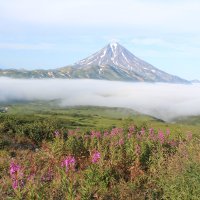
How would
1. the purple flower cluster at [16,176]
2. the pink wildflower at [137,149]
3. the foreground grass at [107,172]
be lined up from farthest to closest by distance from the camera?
the pink wildflower at [137,149]
the foreground grass at [107,172]
the purple flower cluster at [16,176]

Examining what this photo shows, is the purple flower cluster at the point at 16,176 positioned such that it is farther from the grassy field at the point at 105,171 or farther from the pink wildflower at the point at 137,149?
the pink wildflower at the point at 137,149

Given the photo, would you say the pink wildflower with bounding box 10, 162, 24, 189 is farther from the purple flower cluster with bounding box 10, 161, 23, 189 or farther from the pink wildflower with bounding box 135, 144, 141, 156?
the pink wildflower with bounding box 135, 144, 141, 156

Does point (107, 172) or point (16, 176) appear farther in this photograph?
point (107, 172)

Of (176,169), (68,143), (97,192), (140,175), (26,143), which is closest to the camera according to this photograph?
(97,192)

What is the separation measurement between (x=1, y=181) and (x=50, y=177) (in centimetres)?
151

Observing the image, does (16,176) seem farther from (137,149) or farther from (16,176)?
(137,149)

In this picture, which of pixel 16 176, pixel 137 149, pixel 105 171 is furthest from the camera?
pixel 137 149

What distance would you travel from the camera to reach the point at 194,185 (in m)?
10.9

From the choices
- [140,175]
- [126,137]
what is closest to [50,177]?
[140,175]

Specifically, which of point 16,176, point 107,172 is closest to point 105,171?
point 107,172

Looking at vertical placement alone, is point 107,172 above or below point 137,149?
below

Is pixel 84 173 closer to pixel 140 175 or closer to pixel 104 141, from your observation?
pixel 140 175

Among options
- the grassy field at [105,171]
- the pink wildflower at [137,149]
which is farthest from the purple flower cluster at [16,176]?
the pink wildflower at [137,149]

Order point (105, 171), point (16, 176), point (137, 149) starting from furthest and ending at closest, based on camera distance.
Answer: point (137, 149) < point (105, 171) < point (16, 176)
